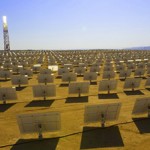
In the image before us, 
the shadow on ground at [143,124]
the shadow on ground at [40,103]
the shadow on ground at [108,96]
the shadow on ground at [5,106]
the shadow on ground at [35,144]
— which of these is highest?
the shadow on ground at [108,96]

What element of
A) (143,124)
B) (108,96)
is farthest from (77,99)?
(143,124)

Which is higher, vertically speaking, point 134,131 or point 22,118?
point 22,118

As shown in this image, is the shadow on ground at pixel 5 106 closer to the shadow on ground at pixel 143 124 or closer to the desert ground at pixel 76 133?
the desert ground at pixel 76 133

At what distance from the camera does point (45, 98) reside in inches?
763

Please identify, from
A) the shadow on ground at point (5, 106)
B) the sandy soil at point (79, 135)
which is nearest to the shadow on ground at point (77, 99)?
the sandy soil at point (79, 135)

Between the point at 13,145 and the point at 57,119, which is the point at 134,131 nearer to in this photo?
the point at 57,119

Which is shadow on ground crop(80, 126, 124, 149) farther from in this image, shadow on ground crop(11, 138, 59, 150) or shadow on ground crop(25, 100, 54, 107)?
shadow on ground crop(25, 100, 54, 107)

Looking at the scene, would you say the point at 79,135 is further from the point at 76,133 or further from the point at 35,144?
the point at 35,144

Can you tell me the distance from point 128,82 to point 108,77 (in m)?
6.07

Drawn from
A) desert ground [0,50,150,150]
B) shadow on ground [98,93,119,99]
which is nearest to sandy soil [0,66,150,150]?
desert ground [0,50,150,150]

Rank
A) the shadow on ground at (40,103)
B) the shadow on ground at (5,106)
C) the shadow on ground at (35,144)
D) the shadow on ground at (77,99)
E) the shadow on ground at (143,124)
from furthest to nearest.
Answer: the shadow on ground at (77,99), the shadow on ground at (40,103), the shadow on ground at (5,106), the shadow on ground at (143,124), the shadow on ground at (35,144)

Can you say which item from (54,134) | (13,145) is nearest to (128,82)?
(54,134)

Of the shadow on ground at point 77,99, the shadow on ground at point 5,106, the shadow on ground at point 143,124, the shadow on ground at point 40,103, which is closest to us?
the shadow on ground at point 143,124

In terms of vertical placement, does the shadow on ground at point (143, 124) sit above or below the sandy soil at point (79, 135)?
above
